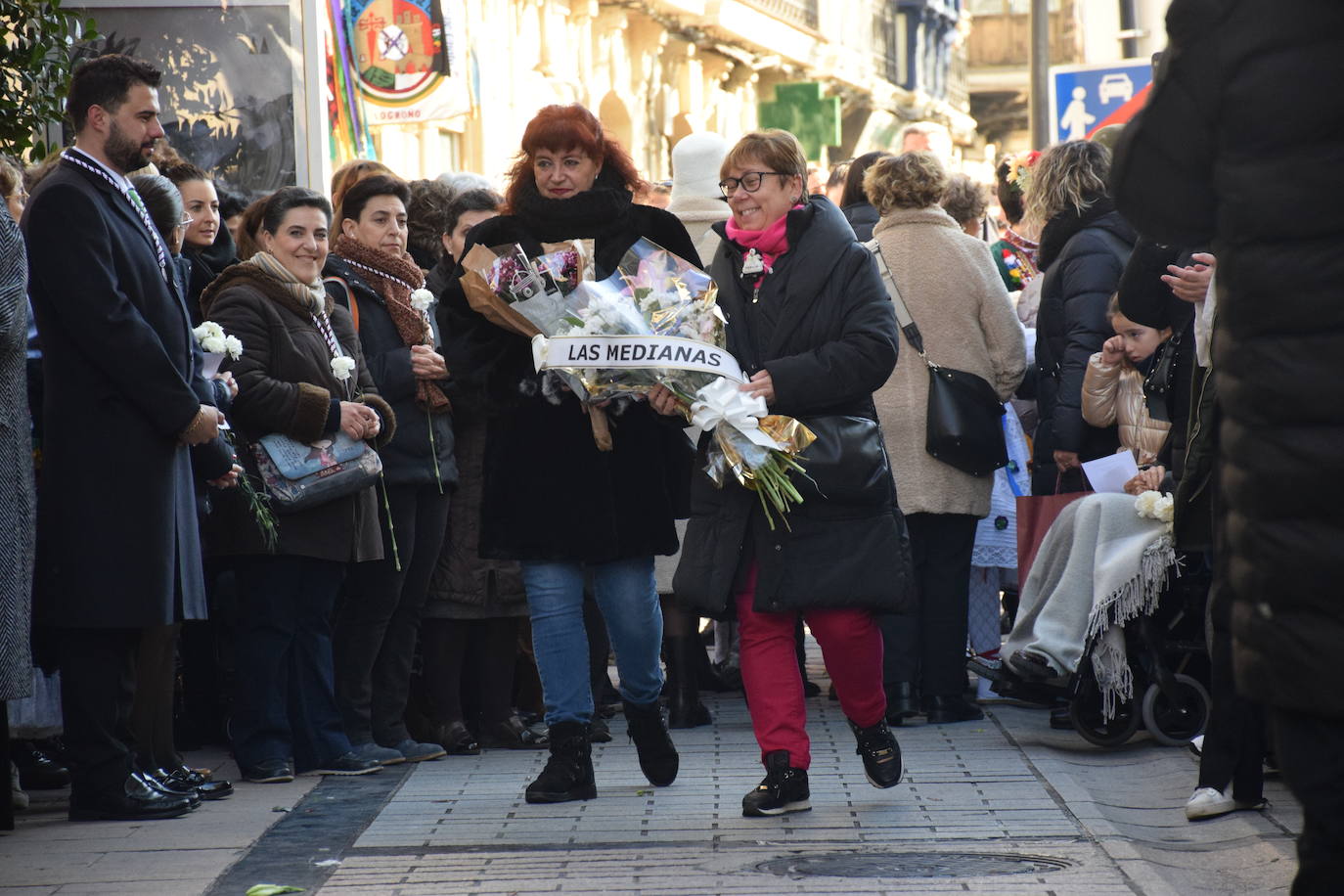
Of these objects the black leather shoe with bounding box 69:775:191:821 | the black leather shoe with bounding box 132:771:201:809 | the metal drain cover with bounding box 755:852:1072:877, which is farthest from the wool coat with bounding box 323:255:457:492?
the metal drain cover with bounding box 755:852:1072:877

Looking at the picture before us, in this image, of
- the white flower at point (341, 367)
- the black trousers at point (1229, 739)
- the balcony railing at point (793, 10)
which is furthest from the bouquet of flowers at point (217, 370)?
the balcony railing at point (793, 10)

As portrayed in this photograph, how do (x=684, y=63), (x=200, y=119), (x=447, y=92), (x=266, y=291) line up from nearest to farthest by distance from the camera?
(x=266, y=291) → (x=200, y=119) → (x=447, y=92) → (x=684, y=63)

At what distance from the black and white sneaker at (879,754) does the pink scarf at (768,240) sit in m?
1.46

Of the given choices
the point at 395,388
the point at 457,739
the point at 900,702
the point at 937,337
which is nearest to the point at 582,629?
the point at 457,739

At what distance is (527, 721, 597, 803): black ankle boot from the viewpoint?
21.2 feet

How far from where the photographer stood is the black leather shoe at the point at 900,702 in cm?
826

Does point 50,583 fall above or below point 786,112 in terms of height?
below

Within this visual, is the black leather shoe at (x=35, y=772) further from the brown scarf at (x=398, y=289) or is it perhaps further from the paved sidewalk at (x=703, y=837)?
the brown scarf at (x=398, y=289)

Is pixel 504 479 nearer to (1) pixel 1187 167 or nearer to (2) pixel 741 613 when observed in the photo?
(2) pixel 741 613

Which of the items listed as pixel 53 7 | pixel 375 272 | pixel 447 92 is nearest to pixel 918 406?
pixel 375 272

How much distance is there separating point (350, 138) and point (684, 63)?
53.3 ft

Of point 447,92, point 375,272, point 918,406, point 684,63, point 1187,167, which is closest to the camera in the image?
point 1187,167

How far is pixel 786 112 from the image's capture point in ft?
119

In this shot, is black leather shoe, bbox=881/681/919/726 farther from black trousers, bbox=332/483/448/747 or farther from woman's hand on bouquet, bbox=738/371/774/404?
woman's hand on bouquet, bbox=738/371/774/404
